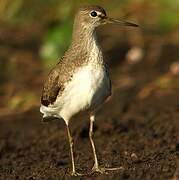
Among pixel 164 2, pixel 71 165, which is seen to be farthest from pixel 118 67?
pixel 71 165

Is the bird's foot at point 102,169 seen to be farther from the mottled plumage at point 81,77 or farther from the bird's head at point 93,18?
the bird's head at point 93,18

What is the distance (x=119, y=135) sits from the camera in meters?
8.66

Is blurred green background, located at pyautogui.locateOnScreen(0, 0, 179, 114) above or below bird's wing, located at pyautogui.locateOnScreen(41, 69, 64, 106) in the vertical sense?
below

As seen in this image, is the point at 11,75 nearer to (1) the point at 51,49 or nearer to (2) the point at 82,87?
(1) the point at 51,49

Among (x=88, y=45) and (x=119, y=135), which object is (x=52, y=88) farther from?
(x=119, y=135)

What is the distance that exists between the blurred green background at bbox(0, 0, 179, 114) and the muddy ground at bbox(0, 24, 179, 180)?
0.22m

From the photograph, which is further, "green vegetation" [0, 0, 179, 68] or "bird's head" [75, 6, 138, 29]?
"green vegetation" [0, 0, 179, 68]

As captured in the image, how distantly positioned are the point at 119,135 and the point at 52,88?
1848 millimetres

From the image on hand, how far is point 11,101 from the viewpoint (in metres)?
11.3

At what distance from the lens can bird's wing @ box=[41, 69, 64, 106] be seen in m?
6.94

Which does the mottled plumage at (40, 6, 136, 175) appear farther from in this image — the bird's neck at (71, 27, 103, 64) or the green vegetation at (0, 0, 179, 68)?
the green vegetation at (0, 0, 179, 68)

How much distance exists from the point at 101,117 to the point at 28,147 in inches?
58.2

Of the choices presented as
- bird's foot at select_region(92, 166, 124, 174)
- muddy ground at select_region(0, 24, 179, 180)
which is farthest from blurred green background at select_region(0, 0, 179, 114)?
bird's foot at select_region(92, 166, 124, 174)

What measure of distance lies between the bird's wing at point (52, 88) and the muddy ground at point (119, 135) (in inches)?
25.0
